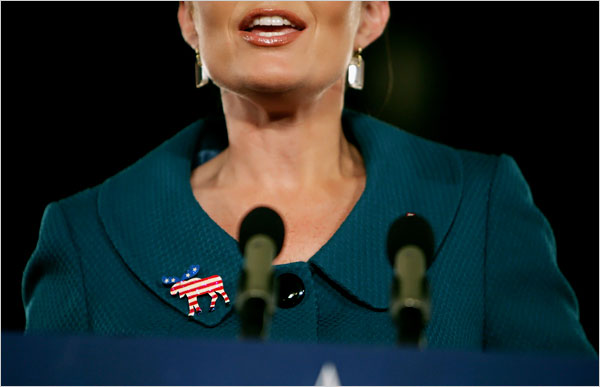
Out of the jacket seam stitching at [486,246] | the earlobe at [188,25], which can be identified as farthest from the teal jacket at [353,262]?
the earlobe at [188,25]

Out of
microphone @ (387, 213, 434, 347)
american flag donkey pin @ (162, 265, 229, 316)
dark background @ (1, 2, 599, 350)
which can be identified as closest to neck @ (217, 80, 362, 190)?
american flag donkey pin @ (162, 265, 229, 316)

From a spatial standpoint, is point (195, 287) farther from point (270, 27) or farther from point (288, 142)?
point (270, 27)

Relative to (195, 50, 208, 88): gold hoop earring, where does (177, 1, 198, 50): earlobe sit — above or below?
above

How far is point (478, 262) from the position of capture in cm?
146

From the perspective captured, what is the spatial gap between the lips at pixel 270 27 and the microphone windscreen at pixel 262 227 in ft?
1.71

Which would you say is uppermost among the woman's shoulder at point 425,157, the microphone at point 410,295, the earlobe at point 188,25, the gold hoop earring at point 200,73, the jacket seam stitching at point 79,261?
the earlobe at point 188,25

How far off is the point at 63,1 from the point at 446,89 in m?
1.04

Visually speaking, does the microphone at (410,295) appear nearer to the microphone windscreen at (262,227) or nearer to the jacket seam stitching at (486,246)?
the microphone windscreen at (262,227)

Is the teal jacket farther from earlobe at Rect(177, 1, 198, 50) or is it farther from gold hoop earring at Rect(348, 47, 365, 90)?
earlobe at Rect(177, 1, 198, 50)

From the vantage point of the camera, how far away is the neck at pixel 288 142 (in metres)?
1.62

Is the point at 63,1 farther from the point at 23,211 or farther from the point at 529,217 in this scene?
the point at 529,217

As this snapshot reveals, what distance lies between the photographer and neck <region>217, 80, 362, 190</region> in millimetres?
1620

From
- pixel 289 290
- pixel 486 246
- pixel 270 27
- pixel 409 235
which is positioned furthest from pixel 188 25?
pixel 409 235

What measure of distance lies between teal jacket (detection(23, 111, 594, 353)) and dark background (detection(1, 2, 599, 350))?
1.35 feet
